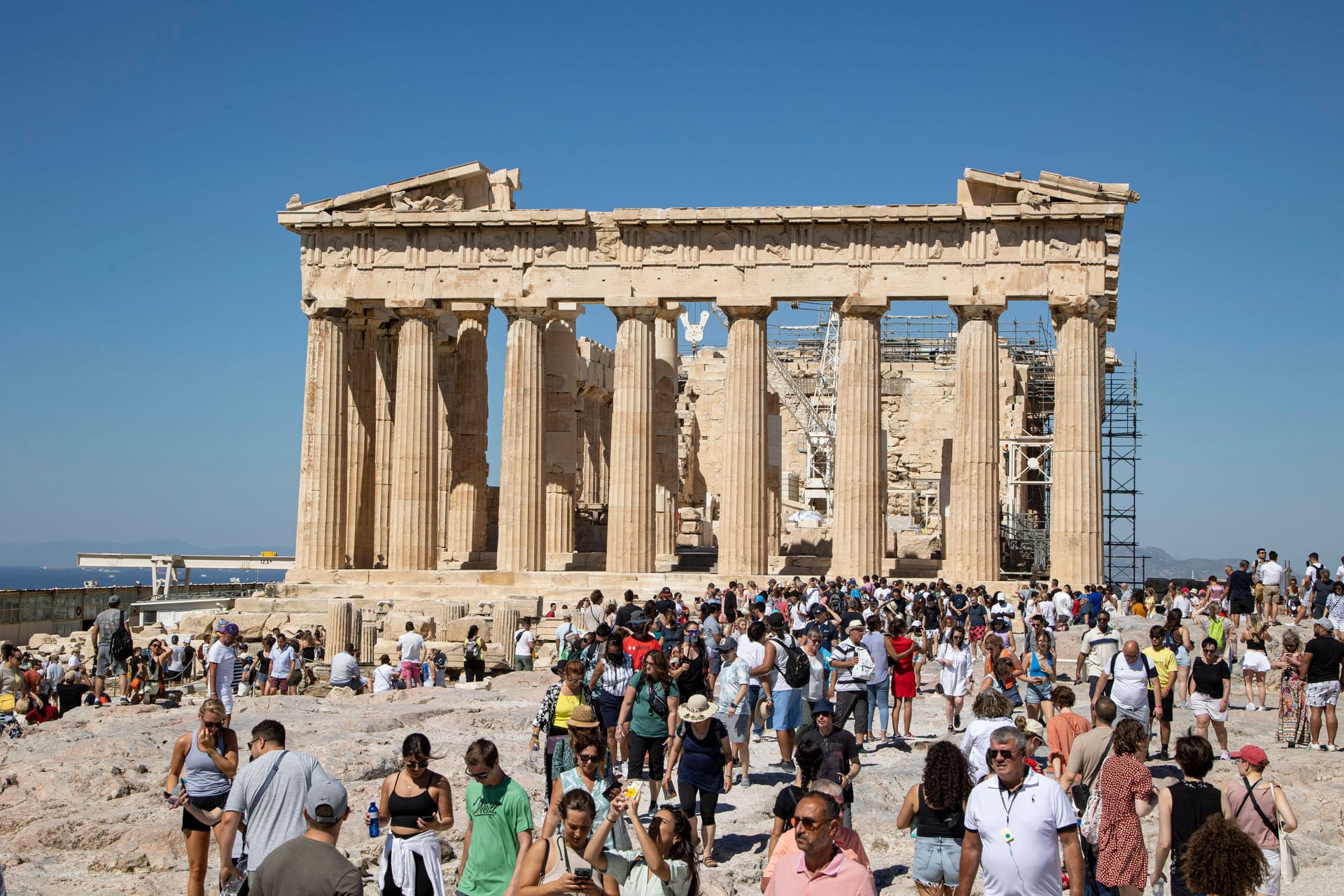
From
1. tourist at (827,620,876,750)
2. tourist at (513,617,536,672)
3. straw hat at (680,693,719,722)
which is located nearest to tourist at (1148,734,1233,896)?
straw hat at (680,693,719,722)

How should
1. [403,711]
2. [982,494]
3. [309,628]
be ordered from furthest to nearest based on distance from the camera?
[982,494] → [309,628] → [403,711]

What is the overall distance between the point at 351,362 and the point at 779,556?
1396 centimetres

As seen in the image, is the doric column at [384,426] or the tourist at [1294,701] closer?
the tourist at [1294,701]

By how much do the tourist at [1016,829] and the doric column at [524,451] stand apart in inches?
1233

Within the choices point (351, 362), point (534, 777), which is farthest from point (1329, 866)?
point (351, 362)

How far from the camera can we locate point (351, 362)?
42.4 metres

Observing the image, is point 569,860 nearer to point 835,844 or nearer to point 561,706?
point 835,844

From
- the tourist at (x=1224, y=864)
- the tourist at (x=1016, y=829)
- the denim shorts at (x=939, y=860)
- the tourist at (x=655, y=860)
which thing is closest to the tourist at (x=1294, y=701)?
the denim shorts at (x=939, y=860)

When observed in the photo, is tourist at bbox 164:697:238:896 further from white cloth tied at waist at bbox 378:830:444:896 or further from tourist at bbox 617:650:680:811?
tourist at bbox 617:650:680:811

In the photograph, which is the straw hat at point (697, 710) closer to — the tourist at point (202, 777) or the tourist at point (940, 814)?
the tourist at point (940, 814)

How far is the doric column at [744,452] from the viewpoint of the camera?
127ft

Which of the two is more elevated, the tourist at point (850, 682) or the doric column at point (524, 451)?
the doric column at point (524, 451)

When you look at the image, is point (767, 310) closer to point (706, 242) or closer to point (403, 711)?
point (706, 242)

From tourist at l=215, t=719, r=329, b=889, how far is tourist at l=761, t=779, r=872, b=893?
318 centimetres
